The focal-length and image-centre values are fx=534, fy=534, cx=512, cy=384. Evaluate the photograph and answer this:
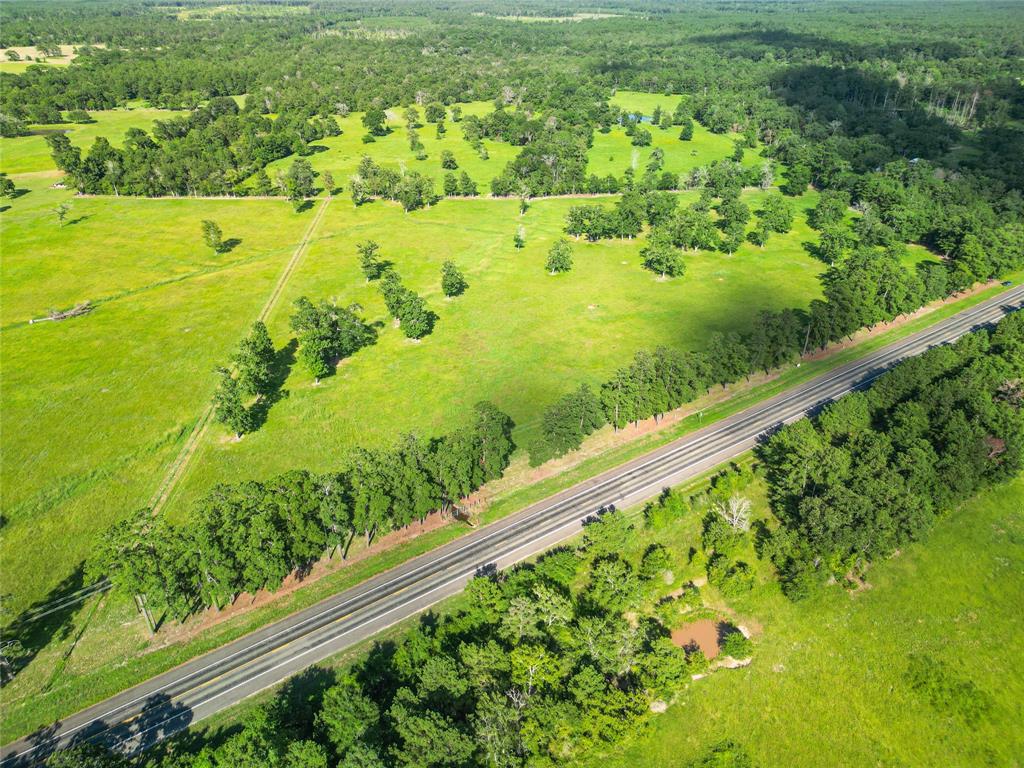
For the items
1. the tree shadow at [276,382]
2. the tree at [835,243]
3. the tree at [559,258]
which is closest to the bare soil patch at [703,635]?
the tree shadow at [276,382]

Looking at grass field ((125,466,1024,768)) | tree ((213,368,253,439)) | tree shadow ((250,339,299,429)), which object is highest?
tree ((213,368,253,439))

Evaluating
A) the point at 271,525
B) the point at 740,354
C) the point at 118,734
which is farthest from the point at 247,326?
the point at 740,354

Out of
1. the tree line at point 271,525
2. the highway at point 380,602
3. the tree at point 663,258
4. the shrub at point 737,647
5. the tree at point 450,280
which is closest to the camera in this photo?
the highway at point 380,602

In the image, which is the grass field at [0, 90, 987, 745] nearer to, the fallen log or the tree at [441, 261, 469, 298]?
the fallen log

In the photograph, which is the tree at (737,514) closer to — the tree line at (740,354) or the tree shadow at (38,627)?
the tree line at (740,354)

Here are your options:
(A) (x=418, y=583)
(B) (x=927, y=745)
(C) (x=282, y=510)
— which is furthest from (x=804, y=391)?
(C) (x=282, y=510)

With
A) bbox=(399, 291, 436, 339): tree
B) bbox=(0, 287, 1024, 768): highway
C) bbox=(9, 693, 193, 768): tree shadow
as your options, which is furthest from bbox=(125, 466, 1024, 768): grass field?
bbox=(399, 291, 436, 339): tree

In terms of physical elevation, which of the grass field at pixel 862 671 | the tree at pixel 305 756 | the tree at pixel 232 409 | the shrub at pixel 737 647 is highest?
the tree at pixel 305 756
